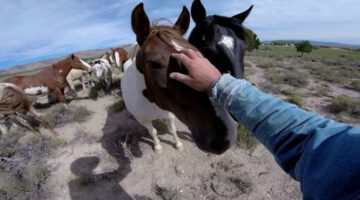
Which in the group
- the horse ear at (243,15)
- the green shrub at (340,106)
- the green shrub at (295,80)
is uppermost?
the horse ear at (243,15)

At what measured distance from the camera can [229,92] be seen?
85 centimetres

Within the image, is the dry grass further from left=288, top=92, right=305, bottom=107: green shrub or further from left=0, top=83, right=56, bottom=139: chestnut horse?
left=288, top=92, right=305, bottom=107: green shrub

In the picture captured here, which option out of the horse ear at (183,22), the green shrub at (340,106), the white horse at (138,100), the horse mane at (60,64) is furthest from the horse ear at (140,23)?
the horse mane at (60,64)

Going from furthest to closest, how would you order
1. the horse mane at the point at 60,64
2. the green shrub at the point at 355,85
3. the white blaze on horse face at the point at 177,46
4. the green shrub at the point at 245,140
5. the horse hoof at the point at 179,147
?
1. the horse mane at the point at 60,64
2. the green shrub at the point at 355,85
3. the horse hoof at the point at 179,147
4. the green shrub at the point at 245,140
5. the white blaze on horse face at the point at 177,46

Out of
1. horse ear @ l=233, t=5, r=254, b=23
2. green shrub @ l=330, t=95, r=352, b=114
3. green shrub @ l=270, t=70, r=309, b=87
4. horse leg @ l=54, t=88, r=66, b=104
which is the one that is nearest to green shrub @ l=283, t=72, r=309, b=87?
green shrub @ l=270, t=70, r=309, b=87

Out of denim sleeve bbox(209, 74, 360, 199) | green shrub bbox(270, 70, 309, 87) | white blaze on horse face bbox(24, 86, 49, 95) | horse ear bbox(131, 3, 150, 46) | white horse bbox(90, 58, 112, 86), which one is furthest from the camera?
white horse bbox(90, 58, 112, 86)

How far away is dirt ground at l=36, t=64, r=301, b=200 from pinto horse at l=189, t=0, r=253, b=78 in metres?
1.65

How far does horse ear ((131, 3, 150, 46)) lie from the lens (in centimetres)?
188

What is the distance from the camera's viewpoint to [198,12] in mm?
2607

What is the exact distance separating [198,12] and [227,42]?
2.11 feet

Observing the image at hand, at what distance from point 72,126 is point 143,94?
330 cm

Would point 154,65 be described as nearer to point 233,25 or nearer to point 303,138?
point 303,138

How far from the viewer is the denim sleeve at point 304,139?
1.71 feet

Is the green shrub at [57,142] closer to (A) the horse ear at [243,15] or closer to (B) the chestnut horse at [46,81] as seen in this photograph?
(B) the chestnut horse at [46,81]
